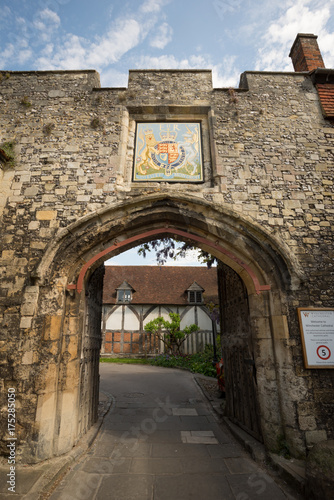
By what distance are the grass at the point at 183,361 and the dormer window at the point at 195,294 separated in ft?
9.72

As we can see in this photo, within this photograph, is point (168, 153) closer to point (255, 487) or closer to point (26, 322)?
point (26, 322)

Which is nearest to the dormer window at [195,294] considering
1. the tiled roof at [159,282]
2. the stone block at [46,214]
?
the tiled roof at [159,282]

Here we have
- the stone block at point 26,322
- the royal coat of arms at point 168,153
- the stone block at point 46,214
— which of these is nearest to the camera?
the stone block at point 26,322

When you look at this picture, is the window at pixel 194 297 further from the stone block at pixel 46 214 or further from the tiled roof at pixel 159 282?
the stone block at pixel 46 214

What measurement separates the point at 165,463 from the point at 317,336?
2.64 metres

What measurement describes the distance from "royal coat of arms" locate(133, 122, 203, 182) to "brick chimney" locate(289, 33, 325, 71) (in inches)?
111

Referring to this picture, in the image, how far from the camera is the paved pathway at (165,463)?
9.29 feet

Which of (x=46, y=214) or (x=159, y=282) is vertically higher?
(x=159, y=282)

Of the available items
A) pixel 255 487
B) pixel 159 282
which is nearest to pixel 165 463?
pixel 255 487

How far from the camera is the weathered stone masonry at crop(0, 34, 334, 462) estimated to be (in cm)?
364

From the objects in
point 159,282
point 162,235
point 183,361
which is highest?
point 159,282

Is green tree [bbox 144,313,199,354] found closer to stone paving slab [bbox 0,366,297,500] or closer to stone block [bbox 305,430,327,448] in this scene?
stone paving slab [bbox 0,366,297,500]

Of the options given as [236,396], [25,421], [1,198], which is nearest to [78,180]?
[1,198]

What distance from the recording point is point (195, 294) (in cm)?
1723
